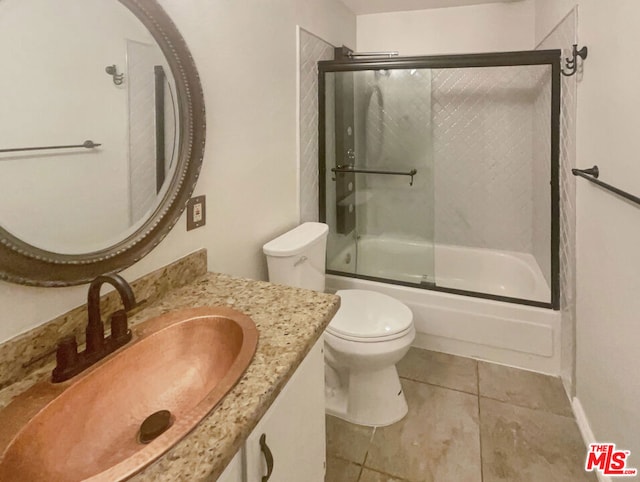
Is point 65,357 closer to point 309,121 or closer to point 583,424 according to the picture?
point 309,121

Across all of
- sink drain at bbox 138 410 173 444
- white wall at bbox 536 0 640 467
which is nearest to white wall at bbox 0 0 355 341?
sink drain at bbox 138 410 173 444

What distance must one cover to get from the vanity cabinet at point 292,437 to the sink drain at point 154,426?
0.20m

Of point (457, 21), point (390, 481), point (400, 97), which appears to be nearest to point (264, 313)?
point (390, 481)

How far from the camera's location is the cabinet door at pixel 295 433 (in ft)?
2.84

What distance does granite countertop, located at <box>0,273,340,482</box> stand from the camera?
67 centimetres

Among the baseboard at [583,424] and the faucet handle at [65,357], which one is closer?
the faucet handle at [65,357]

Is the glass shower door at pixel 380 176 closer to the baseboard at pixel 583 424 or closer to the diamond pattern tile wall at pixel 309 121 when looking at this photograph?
the diamond pattern tile wall at pixel 309 121

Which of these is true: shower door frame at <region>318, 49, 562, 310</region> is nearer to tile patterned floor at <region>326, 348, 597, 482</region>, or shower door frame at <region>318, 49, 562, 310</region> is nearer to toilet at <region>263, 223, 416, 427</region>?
tile patterned floor at <region>326, 348, 597, 482</region>

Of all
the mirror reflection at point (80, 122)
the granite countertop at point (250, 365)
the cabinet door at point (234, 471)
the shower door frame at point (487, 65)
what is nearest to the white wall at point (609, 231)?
the shower door frame at point (487, 65)

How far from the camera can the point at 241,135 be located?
1.75 meters

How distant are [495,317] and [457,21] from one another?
7.14 feet

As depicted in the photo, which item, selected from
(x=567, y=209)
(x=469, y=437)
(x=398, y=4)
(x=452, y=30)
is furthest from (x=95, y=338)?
(x=452, y=30)

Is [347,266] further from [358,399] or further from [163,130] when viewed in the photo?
[163,130]

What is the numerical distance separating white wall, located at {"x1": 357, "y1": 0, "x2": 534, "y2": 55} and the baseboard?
2.37 m
